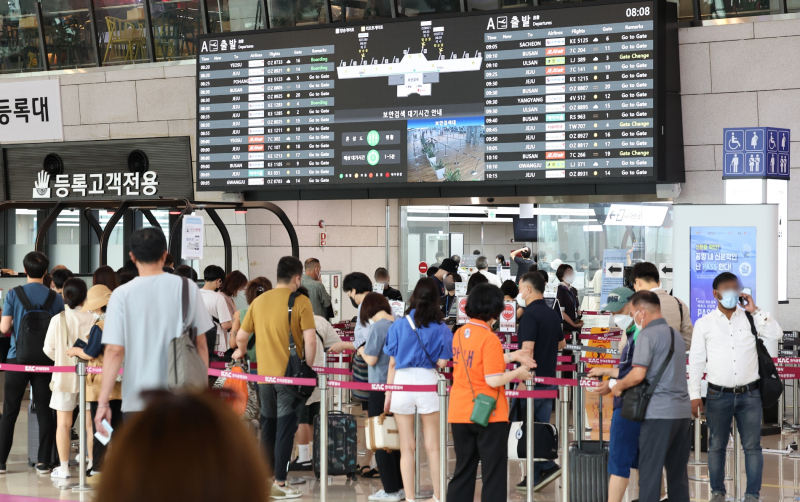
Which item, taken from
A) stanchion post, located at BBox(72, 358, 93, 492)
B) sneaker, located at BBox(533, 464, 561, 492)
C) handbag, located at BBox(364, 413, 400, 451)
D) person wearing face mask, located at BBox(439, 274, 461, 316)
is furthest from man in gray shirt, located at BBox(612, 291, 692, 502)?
person wearing face mask, located at BBox(439, 274, 461, 316)

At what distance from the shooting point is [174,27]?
1529 cm

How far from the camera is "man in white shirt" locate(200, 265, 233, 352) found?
362 inches

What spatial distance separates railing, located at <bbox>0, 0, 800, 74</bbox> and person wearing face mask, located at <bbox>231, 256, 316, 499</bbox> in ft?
22.8

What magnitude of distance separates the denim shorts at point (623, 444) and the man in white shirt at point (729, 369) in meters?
0.68

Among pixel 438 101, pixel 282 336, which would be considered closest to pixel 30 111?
pixel 438 101

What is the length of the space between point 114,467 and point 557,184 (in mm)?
10694

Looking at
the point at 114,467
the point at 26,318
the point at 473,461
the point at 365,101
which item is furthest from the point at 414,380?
the point at 365,101

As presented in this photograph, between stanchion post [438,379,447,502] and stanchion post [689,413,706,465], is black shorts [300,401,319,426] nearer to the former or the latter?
stanchion post [438,379,447,502]

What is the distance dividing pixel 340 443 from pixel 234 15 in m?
9.08

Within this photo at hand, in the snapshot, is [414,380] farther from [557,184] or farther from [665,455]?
[557,184]

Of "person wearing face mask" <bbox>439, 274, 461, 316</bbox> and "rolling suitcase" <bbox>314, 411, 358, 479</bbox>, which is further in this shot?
"person wearing face mask" <bbox>439, 274, 461, 316</bbox>

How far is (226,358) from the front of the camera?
9.03 meters

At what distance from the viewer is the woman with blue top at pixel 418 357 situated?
6492 millimetres

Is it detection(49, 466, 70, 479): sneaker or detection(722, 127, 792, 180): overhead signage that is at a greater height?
detection(722, 127, 792, 180): overhead signage
